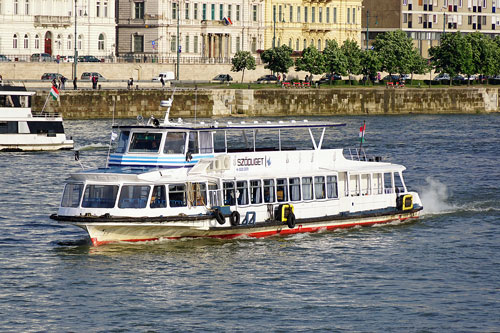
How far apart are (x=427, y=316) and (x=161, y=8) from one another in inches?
3760

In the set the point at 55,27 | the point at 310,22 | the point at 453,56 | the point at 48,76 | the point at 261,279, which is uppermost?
the point at 310,22

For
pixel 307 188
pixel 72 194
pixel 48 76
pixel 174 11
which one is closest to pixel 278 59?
pixel 174 11

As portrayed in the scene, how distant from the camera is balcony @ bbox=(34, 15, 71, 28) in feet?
378

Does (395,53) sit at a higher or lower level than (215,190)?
higher

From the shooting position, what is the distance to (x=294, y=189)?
40.7 m

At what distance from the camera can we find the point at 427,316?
3106cm

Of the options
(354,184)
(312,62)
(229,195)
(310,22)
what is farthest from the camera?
(310,22)

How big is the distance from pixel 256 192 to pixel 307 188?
223 cm

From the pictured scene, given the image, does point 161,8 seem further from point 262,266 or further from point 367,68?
point 262,266

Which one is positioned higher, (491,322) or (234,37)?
(234,37)

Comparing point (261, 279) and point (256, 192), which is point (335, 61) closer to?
point (256, 192)

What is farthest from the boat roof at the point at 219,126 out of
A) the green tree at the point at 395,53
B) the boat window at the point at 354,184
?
the green tree at the point at 395,53

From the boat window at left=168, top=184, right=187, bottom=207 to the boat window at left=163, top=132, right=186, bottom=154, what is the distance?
5.75ft

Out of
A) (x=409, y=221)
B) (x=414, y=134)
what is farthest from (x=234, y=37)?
(x=409, y=221)
